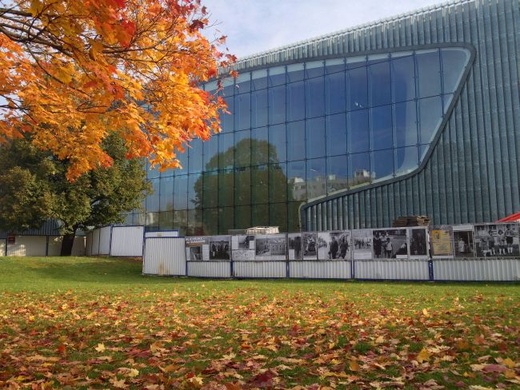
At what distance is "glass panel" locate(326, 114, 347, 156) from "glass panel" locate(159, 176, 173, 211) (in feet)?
49.9

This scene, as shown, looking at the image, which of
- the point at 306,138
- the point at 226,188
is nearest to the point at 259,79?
the point at 306,138

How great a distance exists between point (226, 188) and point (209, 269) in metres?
16.0

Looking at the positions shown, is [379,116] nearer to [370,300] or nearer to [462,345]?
[370,300]

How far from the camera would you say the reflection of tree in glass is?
113 feet

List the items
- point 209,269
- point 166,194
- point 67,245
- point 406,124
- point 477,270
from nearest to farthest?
point 477,270 < point 209,269 < point 406,124 < point 67,245 < point 166,194

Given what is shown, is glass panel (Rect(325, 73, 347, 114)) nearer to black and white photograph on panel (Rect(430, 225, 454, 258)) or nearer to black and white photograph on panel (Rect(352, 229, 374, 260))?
black and white photograph on panel (Rect(352, 229, 374, 260))

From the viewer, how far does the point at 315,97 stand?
33844 millimetres

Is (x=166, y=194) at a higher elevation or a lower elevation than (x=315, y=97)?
lower

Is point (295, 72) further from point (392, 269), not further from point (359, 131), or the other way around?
point (392, 269)

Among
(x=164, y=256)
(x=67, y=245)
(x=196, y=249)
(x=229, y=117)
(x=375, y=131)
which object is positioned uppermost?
(x=229, y=117)

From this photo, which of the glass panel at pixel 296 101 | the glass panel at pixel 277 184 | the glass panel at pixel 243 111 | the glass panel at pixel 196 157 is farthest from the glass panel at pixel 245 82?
the glass panel at pixel 277 184

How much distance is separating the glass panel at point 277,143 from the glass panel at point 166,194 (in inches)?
409

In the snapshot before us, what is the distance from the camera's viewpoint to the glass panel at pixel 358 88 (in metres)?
31.7

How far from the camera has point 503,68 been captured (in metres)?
27.2
